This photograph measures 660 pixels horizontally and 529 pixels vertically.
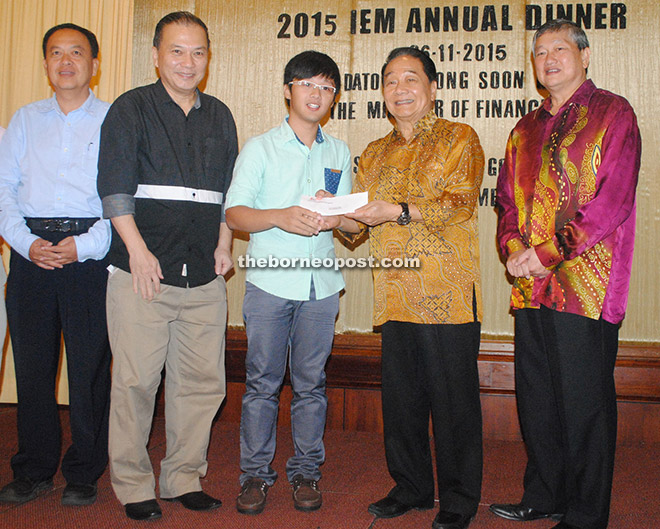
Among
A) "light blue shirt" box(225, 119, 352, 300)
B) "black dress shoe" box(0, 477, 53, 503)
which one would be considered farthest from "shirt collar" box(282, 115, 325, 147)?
"black dress shoe" box(0, 477, 53, 503)

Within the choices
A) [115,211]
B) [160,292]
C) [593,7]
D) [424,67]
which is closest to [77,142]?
[115,211]

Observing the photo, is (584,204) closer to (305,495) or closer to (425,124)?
(425,124)

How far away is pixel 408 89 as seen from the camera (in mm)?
2453

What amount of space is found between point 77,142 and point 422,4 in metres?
2.58

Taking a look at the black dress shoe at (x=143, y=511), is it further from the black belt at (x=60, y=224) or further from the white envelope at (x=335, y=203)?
the white envelope at (x=335, y=203)

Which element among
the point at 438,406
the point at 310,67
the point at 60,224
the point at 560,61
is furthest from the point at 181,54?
the point at 438,406

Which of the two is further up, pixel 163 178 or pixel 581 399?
pixel 163 178

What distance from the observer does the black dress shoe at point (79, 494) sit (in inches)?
102

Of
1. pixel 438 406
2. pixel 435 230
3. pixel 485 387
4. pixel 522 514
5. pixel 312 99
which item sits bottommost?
pixel 522 514

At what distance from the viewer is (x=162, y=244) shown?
8.16 feet

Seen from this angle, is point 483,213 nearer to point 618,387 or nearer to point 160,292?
point 618,387

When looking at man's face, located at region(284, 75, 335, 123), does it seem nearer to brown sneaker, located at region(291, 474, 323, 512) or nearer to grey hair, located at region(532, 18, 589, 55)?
grey hair, located at region(532, 18, 589, 55)

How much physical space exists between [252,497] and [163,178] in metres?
1.39

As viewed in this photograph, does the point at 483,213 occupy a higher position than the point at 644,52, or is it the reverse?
the point at 644,52
